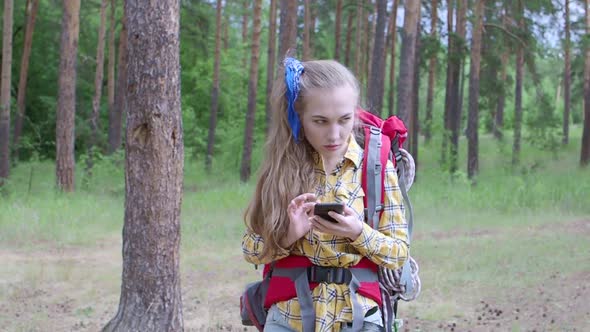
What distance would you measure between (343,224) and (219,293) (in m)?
6.48

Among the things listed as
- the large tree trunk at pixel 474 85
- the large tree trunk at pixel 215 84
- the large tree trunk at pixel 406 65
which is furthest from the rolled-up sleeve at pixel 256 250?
the large tree trunk at pixel 215 84

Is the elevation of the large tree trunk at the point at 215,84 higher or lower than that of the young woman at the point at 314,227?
higher

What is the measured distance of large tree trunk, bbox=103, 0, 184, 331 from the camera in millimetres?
5527

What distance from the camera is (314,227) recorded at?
2490 millimetres

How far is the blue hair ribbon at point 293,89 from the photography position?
2621mm

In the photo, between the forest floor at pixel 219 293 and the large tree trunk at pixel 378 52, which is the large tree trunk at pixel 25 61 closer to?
the large tree trunk at pixel 378 52

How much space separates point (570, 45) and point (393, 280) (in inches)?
949

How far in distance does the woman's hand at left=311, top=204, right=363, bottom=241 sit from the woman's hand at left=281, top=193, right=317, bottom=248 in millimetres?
51

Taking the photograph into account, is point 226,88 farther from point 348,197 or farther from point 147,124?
point 348,197

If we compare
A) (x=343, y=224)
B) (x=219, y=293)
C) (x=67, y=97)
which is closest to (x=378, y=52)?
(x=67, y=97)

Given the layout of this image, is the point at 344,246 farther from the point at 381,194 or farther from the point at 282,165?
the point at 282,165

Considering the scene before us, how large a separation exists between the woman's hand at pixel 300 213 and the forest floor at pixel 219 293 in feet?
15.8

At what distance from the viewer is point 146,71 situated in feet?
18.1

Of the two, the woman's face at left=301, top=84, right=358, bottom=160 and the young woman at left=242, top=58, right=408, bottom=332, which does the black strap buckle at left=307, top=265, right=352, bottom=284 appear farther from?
the woman's face at left=301, top=84, right=358, bottom=160
